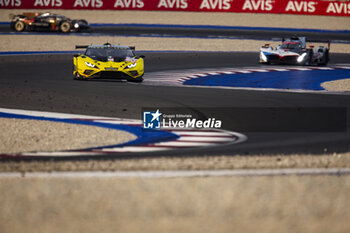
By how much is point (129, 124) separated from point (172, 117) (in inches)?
39.5

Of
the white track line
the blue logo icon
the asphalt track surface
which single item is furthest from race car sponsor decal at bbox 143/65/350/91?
the white track line

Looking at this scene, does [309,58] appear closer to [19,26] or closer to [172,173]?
[172,173]

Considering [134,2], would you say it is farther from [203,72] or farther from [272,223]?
[272,223]

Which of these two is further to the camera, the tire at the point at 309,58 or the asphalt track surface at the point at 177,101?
the tire at the point at 309,58

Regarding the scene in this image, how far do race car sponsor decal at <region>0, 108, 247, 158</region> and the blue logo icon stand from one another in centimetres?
10

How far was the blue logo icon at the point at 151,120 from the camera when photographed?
10773mm

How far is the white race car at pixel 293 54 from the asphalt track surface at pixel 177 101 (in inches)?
280

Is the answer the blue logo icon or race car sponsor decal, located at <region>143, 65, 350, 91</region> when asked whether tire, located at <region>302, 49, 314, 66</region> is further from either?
the blue logo icon

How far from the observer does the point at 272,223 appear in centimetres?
552

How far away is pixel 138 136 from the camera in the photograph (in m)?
10.1

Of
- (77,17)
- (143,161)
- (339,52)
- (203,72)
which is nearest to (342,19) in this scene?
(339,52)

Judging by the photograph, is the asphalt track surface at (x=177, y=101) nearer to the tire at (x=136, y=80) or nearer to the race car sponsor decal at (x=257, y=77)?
the tire at (x=136, y=80)

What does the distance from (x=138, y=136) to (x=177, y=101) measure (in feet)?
11.5

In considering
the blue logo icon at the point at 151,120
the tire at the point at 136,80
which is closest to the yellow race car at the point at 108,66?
the tire at the point at 136,80
